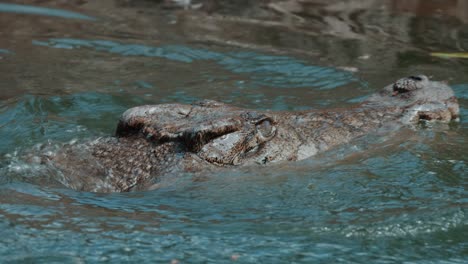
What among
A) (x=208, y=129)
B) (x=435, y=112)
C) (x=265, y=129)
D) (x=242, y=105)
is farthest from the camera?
(x=242, y=105)

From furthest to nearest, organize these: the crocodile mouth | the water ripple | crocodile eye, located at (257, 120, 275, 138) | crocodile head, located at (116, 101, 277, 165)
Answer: the water ripple → the crocodile mouth → crocodile eye, located at (257, 120, 275, 138) → crocodile head, located at (116, 101, 277, 165)

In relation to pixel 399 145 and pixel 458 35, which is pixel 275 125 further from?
pixel 458 35

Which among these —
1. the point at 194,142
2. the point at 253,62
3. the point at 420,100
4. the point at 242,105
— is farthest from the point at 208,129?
the point at 253,62

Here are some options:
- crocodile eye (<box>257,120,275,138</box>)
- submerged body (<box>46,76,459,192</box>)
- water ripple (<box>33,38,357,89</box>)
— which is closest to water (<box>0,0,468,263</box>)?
water ripple (<box>33,38,357,89</box>)

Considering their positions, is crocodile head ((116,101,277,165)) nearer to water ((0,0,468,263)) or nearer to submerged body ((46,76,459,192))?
submerged body ((46,76,459,192))

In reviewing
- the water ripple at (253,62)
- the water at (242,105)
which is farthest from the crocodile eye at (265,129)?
the water ripple at (253,62)

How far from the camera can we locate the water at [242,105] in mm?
4328

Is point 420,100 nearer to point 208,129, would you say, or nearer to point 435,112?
point 435,112

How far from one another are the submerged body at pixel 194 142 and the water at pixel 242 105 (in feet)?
0.44

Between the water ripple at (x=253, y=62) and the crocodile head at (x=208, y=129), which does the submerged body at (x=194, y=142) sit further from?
the water ripple at (x=253, y=62)

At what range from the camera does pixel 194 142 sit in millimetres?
5383

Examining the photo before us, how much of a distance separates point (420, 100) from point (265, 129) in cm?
158

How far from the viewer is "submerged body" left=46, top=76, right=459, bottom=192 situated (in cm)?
539

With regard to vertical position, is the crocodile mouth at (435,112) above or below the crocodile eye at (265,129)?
below
